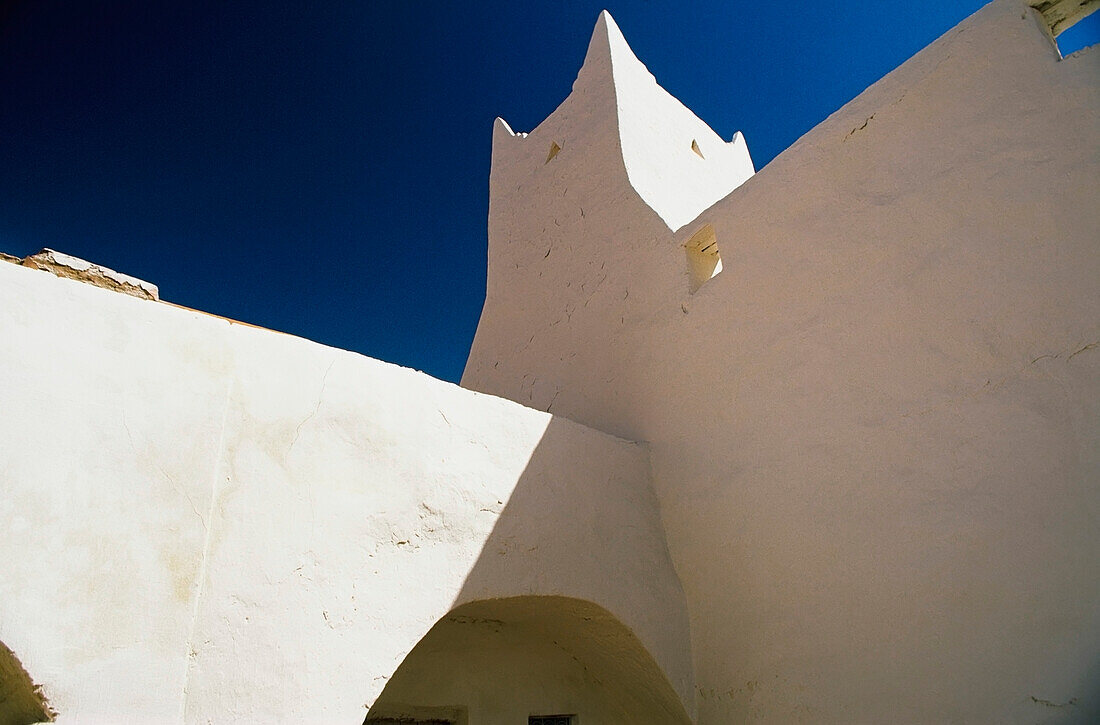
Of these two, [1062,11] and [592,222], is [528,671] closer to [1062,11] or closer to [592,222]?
[592,222]

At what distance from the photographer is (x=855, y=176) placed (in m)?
3.81

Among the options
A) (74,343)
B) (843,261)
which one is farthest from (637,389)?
(74,343)

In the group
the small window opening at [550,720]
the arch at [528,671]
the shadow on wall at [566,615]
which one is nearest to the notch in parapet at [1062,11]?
the shadow on wall at [566,615]

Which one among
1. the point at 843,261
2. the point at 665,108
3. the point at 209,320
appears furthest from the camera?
the point at 665,108

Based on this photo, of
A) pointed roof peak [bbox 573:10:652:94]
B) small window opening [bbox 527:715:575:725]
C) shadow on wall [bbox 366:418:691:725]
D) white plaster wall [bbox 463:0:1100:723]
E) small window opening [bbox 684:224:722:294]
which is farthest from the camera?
pointed roof peak [bbox 573:10:652:94]

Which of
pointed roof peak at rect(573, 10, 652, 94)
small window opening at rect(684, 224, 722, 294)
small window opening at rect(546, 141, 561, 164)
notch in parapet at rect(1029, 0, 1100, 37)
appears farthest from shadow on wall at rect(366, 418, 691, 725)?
pointed roof peak at rect(573, 10, 652, 94)

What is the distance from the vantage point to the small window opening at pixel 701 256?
4750mm

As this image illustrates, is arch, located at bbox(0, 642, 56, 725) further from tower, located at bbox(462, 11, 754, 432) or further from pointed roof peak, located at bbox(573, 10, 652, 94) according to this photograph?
pointed roof peak, located at bbox(573, 10, 652, 94)

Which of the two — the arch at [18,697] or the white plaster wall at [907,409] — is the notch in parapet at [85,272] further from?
the white plaster wall at [907,409]

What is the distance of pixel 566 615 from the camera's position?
3930mm

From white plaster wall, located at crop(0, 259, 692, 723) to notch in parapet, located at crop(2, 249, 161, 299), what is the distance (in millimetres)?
306

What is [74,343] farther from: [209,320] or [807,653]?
[807,653]

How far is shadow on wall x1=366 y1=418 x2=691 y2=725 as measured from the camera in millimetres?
3658

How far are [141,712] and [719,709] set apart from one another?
9.35 ft
